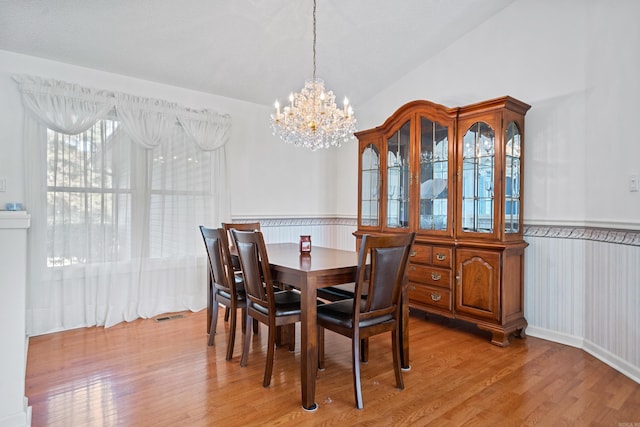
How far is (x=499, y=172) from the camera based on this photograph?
9.73 ft

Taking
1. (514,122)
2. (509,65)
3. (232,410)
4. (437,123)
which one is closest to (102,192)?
(232,410)

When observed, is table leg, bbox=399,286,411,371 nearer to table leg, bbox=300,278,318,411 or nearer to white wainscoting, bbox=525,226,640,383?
table leg, bbox=300,278,318,411

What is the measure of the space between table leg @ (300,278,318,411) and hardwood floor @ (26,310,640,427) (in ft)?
0.26

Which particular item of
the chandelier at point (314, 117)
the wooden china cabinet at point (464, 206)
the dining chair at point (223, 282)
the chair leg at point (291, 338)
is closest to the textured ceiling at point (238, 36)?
the chandelier at point (314, 117)

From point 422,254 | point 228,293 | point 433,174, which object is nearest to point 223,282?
point 228,293

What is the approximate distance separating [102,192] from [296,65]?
2.28m

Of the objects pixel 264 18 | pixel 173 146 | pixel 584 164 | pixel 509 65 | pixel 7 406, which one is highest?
pixel 264 18

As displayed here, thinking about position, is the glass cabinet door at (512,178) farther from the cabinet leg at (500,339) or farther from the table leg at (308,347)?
the table leg at (308,347)

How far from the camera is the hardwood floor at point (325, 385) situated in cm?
192

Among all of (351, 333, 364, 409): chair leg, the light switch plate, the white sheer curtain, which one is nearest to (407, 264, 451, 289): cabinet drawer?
the light switch plate

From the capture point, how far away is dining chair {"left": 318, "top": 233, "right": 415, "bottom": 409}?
6.66ft

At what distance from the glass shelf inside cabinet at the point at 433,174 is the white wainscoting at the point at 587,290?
0.77 metres

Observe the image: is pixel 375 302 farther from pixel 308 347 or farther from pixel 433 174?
pixel 433 174

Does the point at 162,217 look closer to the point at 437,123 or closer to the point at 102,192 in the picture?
the point at 102,192
